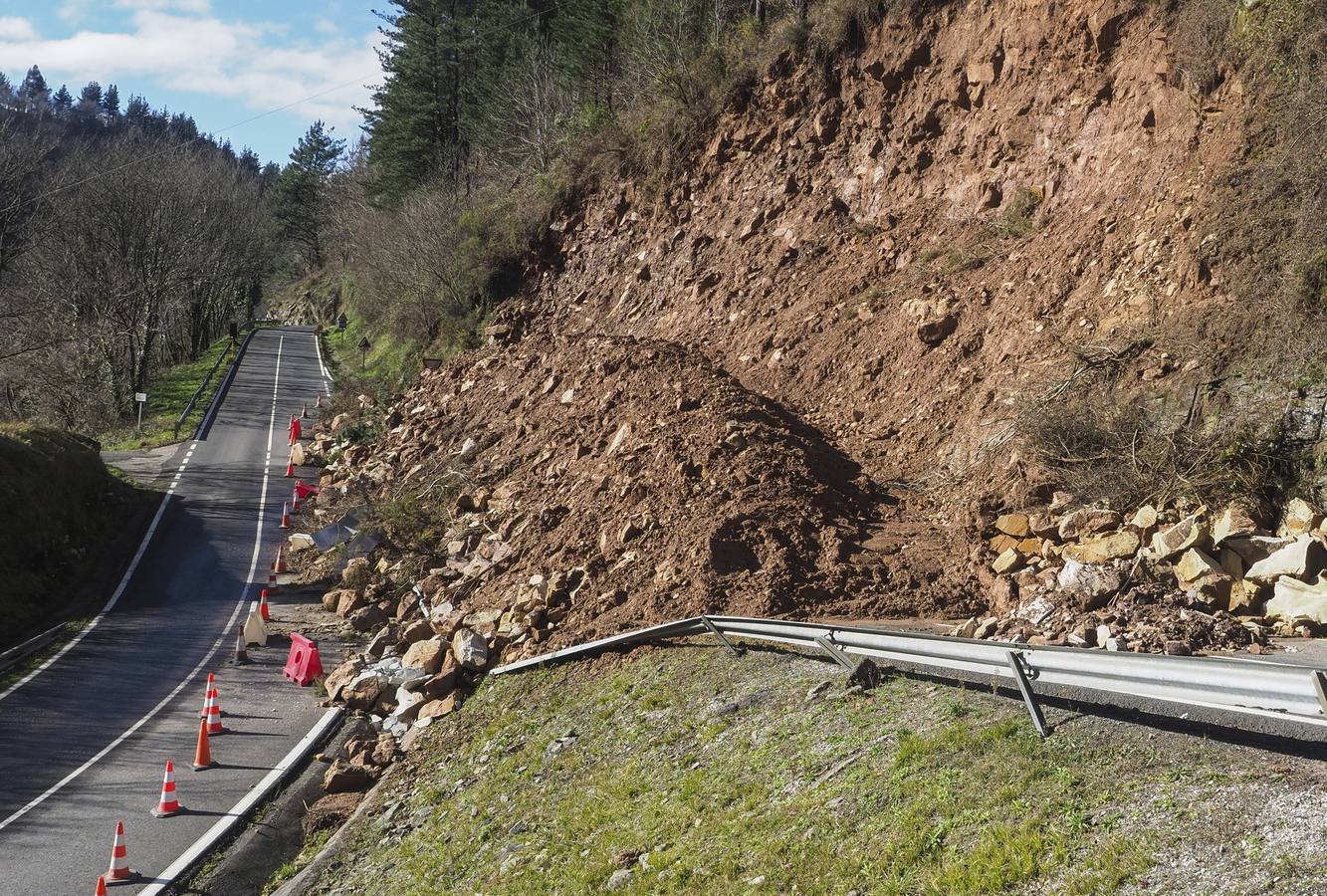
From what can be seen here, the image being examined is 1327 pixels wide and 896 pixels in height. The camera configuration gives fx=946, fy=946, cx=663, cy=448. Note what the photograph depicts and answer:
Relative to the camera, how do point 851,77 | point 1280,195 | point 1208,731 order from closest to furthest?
point 1208,731
point 1280,195
point 851,77

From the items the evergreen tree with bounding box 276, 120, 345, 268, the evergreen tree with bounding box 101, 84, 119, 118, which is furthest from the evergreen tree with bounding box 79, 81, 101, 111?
the evergreen tree with bounding box 276, 120, 345, 268

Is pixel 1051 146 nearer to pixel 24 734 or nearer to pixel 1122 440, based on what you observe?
pixel 1122 440

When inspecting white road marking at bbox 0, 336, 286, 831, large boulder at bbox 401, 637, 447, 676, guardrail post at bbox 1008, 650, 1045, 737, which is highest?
guardrail post at bbox 1008, 650, 1045, 737

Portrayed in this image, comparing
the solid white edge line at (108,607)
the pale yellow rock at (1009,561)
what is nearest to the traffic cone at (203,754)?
the solid white edge line at (108,607)

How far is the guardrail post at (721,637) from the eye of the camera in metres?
9.20

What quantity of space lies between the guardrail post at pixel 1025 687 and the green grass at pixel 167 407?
1412 inches

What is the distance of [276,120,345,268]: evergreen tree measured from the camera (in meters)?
87.8

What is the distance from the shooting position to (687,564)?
11.4m

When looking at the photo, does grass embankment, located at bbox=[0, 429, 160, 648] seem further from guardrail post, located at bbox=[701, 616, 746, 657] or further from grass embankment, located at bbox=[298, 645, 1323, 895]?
guardrail post, located at bbox=[701, 616, 746, 657]

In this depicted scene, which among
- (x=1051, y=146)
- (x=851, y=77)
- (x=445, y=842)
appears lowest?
(x=445, y=842)

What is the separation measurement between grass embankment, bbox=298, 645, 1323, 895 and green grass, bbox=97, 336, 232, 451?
30738 mm

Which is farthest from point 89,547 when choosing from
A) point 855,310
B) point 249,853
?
point 855,310

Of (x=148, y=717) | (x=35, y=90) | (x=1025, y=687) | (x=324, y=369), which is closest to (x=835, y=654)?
(x=1025, y=687)

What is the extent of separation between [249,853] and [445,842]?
92.8 inches
